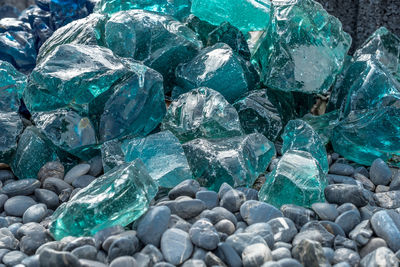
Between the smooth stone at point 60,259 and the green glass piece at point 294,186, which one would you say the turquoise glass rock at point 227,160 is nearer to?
the green glass piece at point 294,186

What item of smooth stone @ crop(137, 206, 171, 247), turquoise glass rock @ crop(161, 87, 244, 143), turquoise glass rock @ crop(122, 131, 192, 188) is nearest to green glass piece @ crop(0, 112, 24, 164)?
turquoise glass rock @ crop(122, 131, 192, 188)

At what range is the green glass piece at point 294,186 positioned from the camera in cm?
160

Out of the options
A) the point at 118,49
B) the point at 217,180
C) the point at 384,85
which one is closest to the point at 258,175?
the point at 217,180

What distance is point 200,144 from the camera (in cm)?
180

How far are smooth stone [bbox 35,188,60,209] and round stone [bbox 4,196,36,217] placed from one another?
35 millimetres

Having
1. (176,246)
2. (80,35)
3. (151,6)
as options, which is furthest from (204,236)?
(151,6)

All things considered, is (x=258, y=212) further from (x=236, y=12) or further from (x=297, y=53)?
(x=236, y=12)

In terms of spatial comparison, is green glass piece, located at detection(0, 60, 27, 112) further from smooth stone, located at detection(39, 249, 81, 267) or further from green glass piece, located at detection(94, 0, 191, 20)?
smooth stone, located at detection(39, 249, 81, 267)

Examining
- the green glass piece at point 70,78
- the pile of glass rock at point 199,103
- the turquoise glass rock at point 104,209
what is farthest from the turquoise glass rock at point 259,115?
the turquoise glass rock at point 104,209

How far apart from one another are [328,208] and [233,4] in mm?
1147

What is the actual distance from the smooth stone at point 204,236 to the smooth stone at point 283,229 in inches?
7.0

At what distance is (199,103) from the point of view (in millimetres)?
1935

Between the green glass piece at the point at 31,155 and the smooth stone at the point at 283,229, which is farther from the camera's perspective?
the green glass piece at the point at 31,155

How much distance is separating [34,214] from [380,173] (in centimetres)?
123
